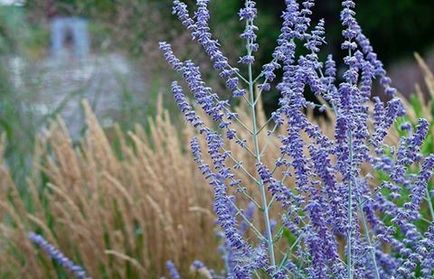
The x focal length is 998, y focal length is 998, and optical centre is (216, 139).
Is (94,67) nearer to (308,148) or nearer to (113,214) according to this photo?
(113,214)

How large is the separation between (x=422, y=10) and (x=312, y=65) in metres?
11.6

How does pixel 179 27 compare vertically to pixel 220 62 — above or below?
above

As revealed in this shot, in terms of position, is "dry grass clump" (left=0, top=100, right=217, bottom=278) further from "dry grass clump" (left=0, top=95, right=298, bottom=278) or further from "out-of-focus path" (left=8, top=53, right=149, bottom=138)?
"out-of-focus path" (left=8, top=53, right=149, bottom=138)

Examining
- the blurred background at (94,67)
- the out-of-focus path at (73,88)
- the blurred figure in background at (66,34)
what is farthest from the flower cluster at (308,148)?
the blurred figure in background at (66,34)

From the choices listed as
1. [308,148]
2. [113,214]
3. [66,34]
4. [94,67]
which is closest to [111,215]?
[113,214]

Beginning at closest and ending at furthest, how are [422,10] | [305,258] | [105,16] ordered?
1. [305,258]
2. [105,16]
3. [422,10]

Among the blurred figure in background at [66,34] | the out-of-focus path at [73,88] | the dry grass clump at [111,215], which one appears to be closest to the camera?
the dry grass clump at [111,215]

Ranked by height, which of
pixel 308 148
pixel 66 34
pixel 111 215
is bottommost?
pixel 308 148

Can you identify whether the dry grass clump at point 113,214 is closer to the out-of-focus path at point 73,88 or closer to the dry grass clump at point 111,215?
the dry grass clump at point 111,215

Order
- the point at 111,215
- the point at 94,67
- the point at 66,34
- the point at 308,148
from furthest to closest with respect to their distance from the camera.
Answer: the point at 66,34, the point at 94,67, the point at 111,215, the point at 308,148

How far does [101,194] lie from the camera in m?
4.37

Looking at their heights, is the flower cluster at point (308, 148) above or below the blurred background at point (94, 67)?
below

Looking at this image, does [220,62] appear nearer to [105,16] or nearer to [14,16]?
[14,16]

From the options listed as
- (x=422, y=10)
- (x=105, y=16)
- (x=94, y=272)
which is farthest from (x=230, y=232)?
(x=422, y=10)
